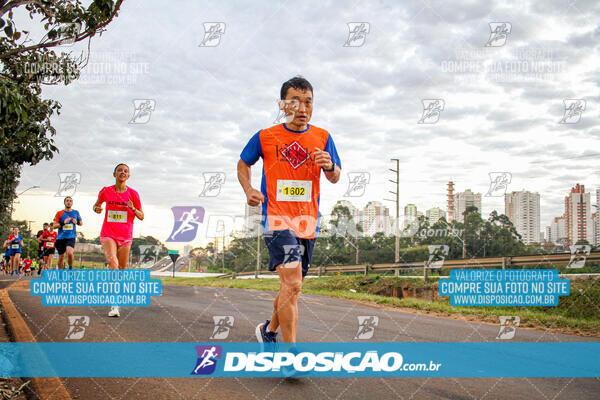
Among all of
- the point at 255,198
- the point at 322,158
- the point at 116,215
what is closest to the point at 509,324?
the point at 322,158

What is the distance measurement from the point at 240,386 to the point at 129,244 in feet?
15.5

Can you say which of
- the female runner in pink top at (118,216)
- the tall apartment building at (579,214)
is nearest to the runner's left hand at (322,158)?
the female runner in pink top at (118,216)

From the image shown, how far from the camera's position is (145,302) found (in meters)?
8.45

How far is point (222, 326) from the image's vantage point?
19.1ft

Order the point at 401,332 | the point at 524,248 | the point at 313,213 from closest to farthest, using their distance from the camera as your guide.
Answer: the point at 313,213
the point at 401,332
the point at 524,248

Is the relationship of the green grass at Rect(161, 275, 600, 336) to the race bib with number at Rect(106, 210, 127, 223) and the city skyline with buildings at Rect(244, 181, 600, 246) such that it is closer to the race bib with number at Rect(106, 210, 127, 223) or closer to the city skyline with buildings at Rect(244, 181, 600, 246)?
the race bib with number at Rect(106, 210, 127, 223)

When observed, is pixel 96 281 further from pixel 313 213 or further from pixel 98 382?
pixel 313 213

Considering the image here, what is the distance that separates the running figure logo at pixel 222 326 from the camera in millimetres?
5071

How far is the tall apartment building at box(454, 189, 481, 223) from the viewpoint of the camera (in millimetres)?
33250

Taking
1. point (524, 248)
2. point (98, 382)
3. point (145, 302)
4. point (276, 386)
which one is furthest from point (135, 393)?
point (524, 248)

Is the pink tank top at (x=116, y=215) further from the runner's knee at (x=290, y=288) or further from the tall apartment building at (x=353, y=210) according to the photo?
the tall apartment building at (x=353, y=210)

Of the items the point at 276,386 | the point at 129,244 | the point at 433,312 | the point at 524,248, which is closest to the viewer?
the point at 276,386

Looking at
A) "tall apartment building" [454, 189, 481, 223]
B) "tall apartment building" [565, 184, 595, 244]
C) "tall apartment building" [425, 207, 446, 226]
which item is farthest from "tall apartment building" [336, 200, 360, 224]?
"tall apartment building" [565, 184, 595, 244]

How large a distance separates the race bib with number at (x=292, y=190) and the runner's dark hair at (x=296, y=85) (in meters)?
0.70
